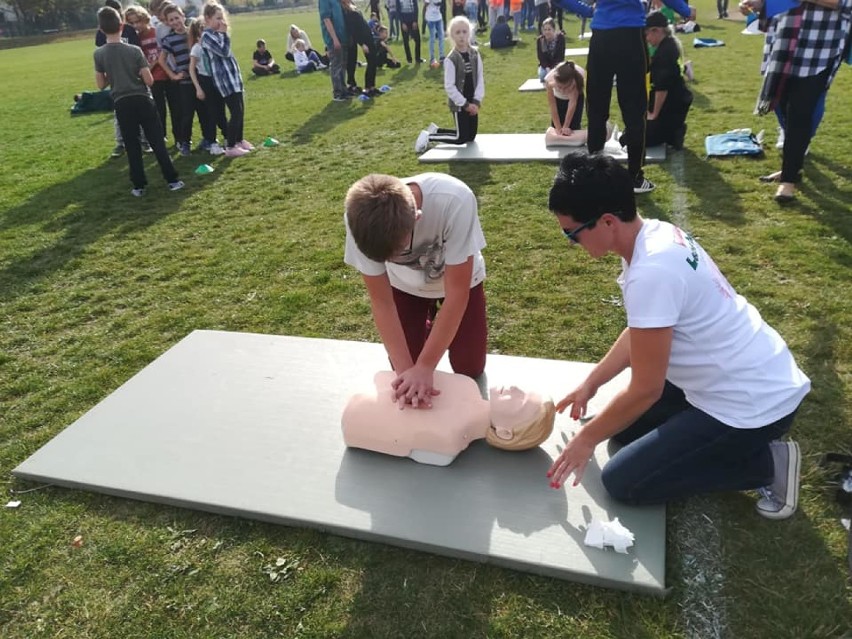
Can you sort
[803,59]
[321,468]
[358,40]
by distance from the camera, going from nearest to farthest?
[321,468] < [803,59] < [358,40]

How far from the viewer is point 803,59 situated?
15.0 ft

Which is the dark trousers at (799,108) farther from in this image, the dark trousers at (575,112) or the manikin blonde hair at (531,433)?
the manikin blonde hair at (531,433)

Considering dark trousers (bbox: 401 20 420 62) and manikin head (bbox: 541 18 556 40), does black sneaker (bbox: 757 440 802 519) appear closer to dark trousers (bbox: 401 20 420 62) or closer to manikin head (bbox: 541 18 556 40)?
manikin head (bbox: 541 18 556 40)

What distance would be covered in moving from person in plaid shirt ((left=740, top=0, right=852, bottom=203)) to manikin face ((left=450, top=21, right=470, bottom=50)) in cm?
349

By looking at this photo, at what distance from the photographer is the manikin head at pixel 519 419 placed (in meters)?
2.61

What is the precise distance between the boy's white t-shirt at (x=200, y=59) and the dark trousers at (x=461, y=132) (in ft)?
9.48

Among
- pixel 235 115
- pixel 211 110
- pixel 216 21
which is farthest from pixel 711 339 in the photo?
pixel 211 110

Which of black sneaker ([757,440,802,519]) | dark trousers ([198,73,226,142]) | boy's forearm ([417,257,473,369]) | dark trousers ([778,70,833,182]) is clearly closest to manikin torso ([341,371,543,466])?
boy's forearm ([417,257,473,369])

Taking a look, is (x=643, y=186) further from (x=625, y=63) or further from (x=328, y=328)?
(x=328, y=328)

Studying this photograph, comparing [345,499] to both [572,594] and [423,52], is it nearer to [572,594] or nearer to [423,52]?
[572,594]

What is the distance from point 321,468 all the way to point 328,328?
4.80ft

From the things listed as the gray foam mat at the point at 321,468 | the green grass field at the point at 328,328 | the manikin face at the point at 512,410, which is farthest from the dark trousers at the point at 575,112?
the manikin face at the point at 512,410

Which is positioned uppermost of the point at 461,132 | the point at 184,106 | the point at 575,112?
the point at 184,106

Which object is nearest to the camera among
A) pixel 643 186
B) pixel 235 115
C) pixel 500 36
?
pixel 643 186
